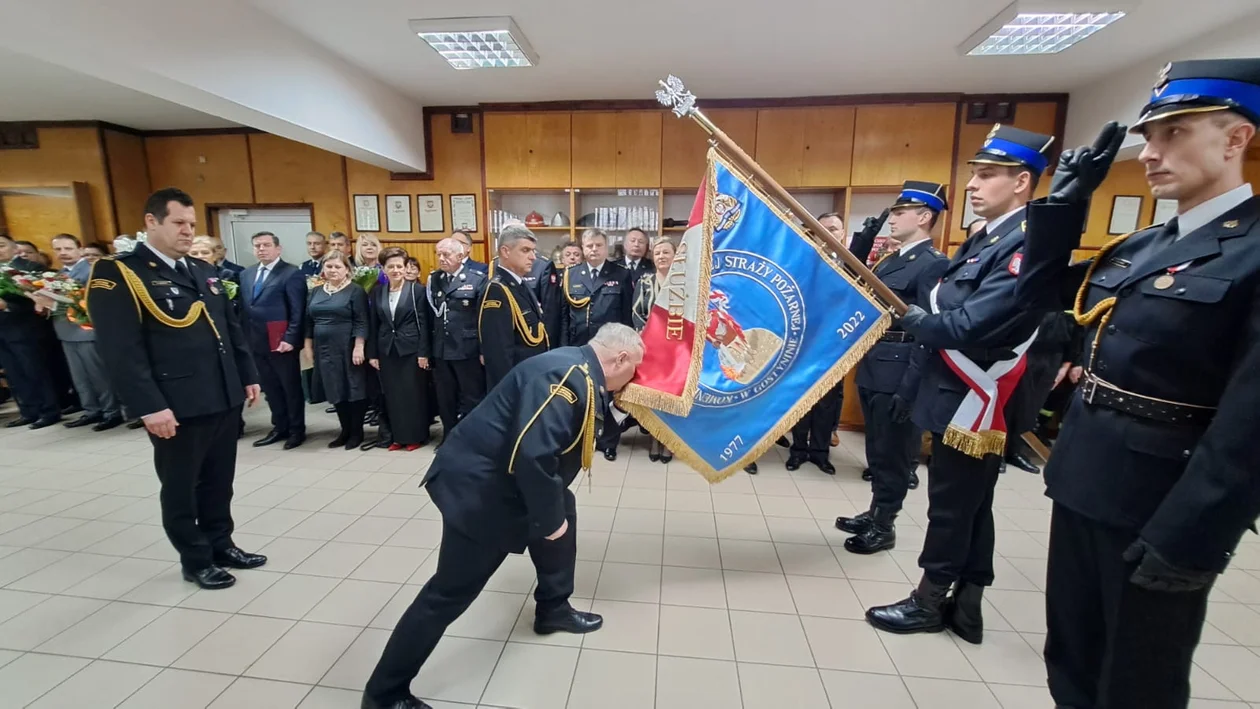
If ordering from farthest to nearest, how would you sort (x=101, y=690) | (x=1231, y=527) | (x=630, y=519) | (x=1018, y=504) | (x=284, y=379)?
(x=284, y=379), (x=1018, y=504), (x=630, y=519), (x=101, y=690), (x=1231, y=527)

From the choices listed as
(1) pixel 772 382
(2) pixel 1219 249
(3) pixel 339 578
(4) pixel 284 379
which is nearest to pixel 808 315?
(1) pixel 772 382

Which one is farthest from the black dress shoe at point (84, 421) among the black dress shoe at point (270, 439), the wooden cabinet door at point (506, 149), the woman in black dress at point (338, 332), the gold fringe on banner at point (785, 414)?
the gold fringe on banner at point (785, 414)

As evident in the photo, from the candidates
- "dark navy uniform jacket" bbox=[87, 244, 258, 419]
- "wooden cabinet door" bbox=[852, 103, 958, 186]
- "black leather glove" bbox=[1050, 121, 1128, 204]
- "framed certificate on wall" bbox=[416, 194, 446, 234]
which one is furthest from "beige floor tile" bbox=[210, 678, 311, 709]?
"wooden cabinet door" bbox=[852, 103, 958, 186]

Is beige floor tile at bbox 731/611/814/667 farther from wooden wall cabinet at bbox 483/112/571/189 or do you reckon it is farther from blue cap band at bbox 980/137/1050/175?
wooden wall cabinet at bbox 483/112/571/189

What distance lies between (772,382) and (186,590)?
2.66 meters

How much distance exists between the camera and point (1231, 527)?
98 centimetres

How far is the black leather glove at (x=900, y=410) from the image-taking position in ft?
7.86

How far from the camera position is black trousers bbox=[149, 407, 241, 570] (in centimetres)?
217

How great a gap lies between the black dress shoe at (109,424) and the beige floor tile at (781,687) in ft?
18.6

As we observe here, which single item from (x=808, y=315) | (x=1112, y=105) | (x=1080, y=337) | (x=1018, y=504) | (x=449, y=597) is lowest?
(x=1018, y=504)

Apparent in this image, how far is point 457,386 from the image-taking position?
4.09m

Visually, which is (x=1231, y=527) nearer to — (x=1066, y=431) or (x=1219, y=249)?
(x=1066, y=431)

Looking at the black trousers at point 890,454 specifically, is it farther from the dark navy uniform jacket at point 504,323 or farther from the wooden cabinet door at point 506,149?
the wooden cabinet door at point 506,149

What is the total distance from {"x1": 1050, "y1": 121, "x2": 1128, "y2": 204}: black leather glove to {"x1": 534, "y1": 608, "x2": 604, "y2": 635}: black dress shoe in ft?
6.63
